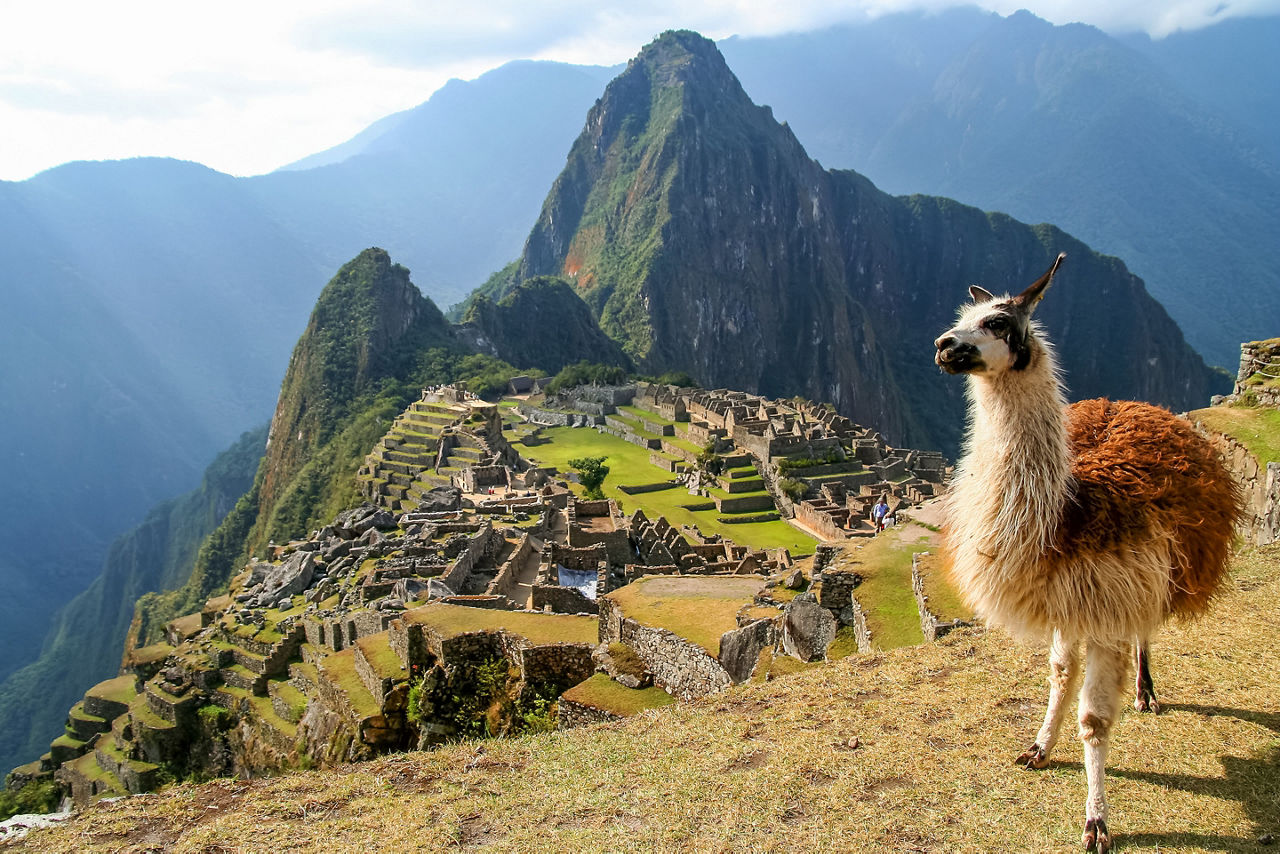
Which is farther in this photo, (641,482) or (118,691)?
(641,482)

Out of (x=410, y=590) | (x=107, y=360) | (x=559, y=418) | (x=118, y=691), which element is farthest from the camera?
(x=107, y=360)

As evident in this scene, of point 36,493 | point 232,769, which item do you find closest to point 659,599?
point 232,769

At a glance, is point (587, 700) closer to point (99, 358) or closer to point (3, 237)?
point (99, 358)

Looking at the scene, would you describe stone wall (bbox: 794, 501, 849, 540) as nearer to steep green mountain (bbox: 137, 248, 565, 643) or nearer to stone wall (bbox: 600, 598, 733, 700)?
stone wall (bbox: 600, 598, 733, 700)

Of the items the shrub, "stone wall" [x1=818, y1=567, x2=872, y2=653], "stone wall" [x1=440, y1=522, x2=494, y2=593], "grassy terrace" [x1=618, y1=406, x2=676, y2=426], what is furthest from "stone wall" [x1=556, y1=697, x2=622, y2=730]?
"grassy terrace" [x1=618, y1=406, x2=676, y2=426]

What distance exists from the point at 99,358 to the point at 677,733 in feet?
538

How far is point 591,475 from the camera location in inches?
1470

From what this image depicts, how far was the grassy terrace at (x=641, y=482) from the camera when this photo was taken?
103 ft

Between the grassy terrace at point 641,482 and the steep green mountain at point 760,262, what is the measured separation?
265ft

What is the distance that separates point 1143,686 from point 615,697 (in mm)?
4984

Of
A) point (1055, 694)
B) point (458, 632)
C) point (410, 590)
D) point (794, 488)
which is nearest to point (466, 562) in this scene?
point (410, 590)

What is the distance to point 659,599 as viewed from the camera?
10.4 meters

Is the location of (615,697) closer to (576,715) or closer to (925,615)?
(576,715)

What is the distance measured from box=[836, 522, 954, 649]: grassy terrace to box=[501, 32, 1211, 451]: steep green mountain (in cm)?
12193
